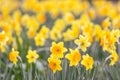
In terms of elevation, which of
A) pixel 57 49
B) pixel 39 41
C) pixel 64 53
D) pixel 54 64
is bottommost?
pixel 54 64

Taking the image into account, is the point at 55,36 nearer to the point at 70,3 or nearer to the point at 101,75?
the point at 101,75

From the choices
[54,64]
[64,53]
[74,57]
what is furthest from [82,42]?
A: [64,53]

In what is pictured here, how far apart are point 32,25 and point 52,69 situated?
8.01 ft

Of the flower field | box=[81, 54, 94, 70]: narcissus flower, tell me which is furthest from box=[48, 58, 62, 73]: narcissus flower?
box=[81, 54, 94, 70]: narcissus flower

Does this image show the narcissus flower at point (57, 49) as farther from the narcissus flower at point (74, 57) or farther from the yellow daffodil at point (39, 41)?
the yellow daffodil at point (39, 41)

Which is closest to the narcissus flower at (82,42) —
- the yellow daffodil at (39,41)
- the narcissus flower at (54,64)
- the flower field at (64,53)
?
the flower field at (64,53)

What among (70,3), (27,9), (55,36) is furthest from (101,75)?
(27,9)

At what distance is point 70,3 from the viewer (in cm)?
746

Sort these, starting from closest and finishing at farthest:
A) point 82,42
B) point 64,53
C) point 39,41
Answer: point 82,42 < point 64,53 < point 39,41

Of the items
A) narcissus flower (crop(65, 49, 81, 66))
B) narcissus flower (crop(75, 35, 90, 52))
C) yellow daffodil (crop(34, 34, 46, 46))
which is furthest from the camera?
yellow daffodil (crop(34, 34, 46, 46))

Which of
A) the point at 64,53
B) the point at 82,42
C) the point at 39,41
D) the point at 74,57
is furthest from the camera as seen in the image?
the point at 39,41

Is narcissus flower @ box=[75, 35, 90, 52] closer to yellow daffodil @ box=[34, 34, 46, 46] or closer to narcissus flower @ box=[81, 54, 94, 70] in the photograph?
narcissus flower @ box=[81, 54, 94, 70]

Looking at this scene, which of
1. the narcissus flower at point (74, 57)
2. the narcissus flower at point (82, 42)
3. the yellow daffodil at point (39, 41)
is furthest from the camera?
the yellow daffodil at point (39, 41)

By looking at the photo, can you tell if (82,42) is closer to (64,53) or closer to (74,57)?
(74,57)
